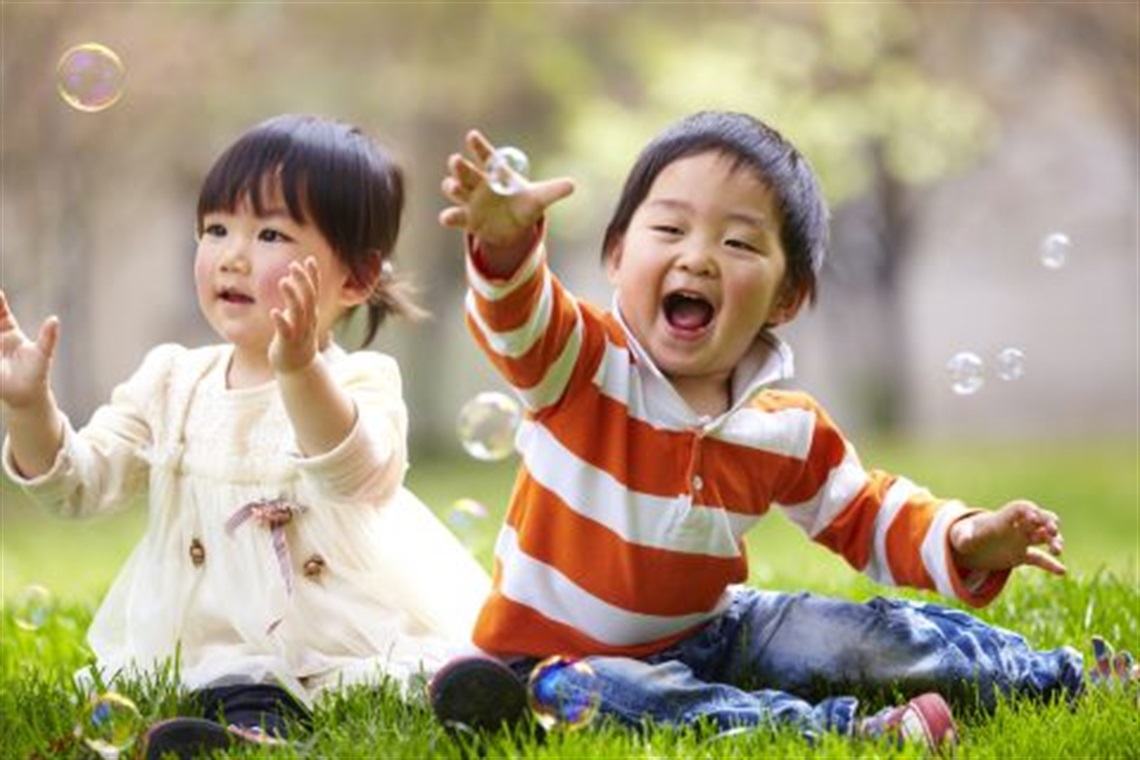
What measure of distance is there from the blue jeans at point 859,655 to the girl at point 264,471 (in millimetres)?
421

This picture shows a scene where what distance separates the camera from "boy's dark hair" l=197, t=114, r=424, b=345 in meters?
3.61

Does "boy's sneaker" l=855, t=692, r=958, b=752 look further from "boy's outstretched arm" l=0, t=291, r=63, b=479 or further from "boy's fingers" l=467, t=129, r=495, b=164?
"boy's outstretched arm" l=0, t=291, r=63, b=479

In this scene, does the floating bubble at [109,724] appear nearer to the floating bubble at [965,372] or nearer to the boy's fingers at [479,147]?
the boy's fingers at [479,147]

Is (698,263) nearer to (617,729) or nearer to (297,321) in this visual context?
(297,321)

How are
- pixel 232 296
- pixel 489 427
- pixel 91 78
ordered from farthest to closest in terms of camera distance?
pixel 489 427
pixel 91 78
pixel 232 296

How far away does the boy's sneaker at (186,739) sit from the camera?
2.88 metres

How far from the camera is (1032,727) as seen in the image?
119 inches

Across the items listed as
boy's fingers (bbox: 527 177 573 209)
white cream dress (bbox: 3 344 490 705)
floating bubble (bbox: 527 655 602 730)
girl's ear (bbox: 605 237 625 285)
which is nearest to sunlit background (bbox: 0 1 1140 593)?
white cream dress (bbox: 3 344 490 705)

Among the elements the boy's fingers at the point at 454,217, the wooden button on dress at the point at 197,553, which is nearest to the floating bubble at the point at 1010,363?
the boy's fingers at the point at 454,217

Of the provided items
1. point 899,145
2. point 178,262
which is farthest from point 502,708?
point 178,262

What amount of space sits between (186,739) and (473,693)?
1.41 feet

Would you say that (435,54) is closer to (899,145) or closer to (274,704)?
(899,145)

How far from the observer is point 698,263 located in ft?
10.7

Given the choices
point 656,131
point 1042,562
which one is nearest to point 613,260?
point 1042,562
